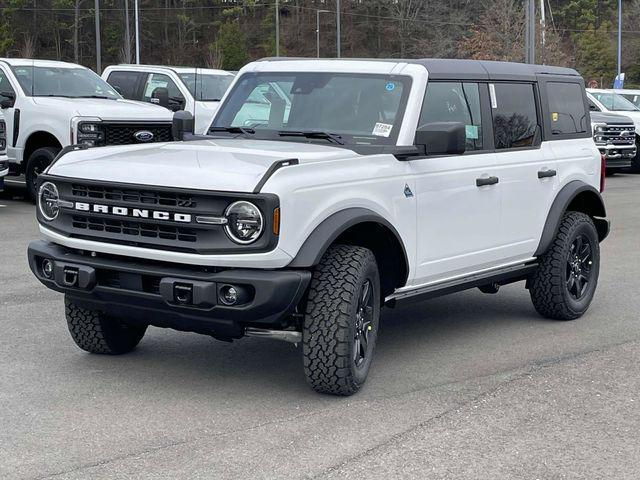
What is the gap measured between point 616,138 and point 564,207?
631 inches

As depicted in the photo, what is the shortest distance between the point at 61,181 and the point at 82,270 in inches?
22.4

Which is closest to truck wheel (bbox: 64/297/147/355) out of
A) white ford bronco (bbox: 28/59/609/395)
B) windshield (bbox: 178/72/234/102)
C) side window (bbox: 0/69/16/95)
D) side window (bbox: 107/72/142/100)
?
white ford bronco (bbox: 28/59/609/395)

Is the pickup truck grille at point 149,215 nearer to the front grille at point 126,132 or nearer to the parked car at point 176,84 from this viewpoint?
the front grille at point 126,132

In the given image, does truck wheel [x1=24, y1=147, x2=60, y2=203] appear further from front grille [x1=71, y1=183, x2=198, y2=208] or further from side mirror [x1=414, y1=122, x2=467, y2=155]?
side mirror [x1=414, y1=122, x2=467, y2=155]

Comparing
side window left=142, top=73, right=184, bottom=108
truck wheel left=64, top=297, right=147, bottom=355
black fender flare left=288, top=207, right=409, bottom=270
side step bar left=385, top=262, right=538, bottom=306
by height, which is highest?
side window left=142, top=73, right=184, bottom=108

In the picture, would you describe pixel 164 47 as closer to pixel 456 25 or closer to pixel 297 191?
Answer: pixel 456 25

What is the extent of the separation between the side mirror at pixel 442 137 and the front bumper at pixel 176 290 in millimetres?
1253

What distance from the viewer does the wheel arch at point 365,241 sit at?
18.0 feet

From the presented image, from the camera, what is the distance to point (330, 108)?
6.75 meters

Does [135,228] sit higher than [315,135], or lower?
lower

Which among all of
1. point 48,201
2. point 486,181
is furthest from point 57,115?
point 486,181

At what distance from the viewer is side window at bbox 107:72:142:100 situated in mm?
18734

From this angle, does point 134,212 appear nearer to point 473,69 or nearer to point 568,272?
point 473,69

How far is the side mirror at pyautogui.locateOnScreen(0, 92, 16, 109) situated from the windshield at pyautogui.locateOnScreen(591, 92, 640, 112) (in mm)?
14749
